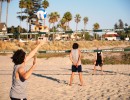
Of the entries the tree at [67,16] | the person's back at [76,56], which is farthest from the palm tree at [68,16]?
the person's back at [76,56]

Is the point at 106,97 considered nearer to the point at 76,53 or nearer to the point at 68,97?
the point at 68,97

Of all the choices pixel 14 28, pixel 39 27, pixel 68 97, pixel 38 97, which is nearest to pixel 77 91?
pixel 68 97

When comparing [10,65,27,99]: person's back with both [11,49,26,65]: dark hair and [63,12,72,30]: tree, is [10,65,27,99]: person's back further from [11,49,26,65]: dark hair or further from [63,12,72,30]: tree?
[63,12,72,30]: tree

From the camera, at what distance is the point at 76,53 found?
26.2ft

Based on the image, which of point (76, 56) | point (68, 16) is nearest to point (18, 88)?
point (76, 56)

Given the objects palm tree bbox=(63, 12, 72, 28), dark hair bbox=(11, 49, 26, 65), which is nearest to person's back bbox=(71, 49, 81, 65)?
dark hair bbox=(11, 49, 26, 65)

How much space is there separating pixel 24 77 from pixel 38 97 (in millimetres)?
3307

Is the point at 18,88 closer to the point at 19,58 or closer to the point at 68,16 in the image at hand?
the point at 19,58

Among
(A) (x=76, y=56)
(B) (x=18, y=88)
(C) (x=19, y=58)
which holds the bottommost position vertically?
(B) (x=18, y=88)

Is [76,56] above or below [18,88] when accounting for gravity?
above

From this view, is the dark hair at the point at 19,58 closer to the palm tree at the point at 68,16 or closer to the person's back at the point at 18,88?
the person's back at the point at 18,88

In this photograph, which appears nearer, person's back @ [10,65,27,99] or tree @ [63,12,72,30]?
person's back @ [10,65,27,99]

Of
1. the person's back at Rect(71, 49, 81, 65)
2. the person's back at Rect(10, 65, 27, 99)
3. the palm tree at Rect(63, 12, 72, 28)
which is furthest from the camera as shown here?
the palm tree at Rect(63, 12, 72, 28)

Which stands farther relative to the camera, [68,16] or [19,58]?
[68,16]
